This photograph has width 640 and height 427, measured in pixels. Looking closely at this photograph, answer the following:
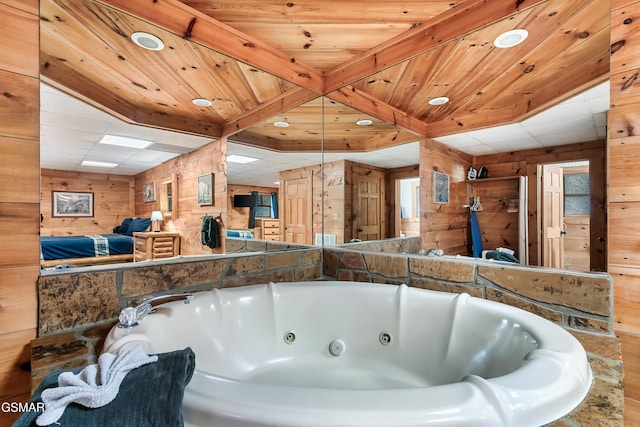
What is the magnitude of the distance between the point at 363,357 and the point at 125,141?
1682mm

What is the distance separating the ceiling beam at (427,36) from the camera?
154 cm

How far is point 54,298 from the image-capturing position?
3.66 ft

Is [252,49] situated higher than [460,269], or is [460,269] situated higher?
[252,49]

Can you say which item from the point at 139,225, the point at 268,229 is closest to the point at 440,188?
the point at 268,229

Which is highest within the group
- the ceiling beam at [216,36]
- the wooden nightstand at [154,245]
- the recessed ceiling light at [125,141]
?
the ceiling beam at [216,36]

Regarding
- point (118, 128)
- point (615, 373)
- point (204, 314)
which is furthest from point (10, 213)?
point (615, 373)

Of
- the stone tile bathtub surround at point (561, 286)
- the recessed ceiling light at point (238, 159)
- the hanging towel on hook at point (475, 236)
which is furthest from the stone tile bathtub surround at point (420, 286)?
the recessed ceiling light at point (238, 159)

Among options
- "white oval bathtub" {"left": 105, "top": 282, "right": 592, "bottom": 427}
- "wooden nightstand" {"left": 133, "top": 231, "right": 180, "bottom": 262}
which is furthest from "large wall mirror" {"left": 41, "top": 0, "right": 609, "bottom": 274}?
"white oval bathtub" {"left": 105, "top": 282, "right": 592, "bottom": 427}

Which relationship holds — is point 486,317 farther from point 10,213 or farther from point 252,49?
point 252,49

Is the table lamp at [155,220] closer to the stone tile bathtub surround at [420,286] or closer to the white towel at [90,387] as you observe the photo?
the stone tile bathtub surround at [420,286]

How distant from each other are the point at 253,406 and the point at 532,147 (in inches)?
61.9

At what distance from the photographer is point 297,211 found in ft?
7.70

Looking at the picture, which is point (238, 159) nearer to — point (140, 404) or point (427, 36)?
point (427, 36)

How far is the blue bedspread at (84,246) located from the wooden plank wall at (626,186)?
2.11 m
